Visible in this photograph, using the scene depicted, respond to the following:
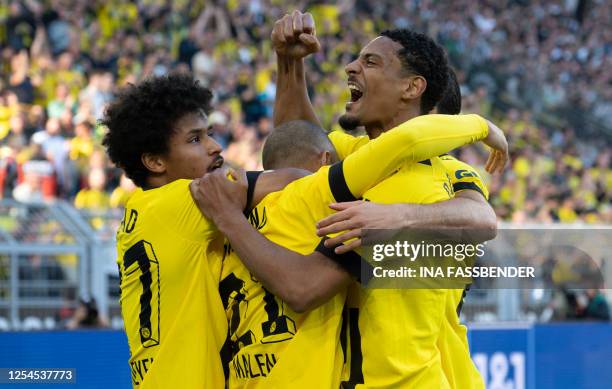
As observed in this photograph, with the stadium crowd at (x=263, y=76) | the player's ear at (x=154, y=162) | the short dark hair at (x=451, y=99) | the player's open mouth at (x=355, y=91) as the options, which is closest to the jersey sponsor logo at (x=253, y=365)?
the player's ear at (x=154, y=162)

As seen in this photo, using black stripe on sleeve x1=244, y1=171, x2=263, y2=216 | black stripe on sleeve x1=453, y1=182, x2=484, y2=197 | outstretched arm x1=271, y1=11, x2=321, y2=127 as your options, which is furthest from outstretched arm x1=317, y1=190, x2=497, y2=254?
outstretched arm x1=271, y1=11, x2=321, y2=127

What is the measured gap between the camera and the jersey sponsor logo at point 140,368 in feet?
12.9

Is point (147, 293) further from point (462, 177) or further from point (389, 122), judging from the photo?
point (462, 177)

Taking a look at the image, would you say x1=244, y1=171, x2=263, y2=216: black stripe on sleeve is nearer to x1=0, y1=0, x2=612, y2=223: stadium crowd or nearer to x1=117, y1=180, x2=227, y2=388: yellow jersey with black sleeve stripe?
x1=117, y1=180, x2=227, y2=388: yellow jersey with black sleeve stripe

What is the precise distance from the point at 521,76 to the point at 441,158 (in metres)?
15.8

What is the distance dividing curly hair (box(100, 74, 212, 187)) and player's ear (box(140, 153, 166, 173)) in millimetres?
19

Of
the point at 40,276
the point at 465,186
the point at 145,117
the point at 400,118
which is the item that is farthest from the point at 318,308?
the point at 40,276

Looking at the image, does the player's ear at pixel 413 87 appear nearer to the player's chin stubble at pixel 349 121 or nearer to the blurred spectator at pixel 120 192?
the player's chin stubble at pixel 349 121

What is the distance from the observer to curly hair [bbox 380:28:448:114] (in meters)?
4.03

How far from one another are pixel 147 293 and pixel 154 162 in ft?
1.77

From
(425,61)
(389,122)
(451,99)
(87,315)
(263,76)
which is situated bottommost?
(87,315)

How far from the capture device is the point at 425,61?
13.2ft

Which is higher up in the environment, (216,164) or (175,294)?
(216,164)

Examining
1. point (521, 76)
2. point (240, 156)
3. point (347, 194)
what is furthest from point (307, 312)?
point (521, 76)
